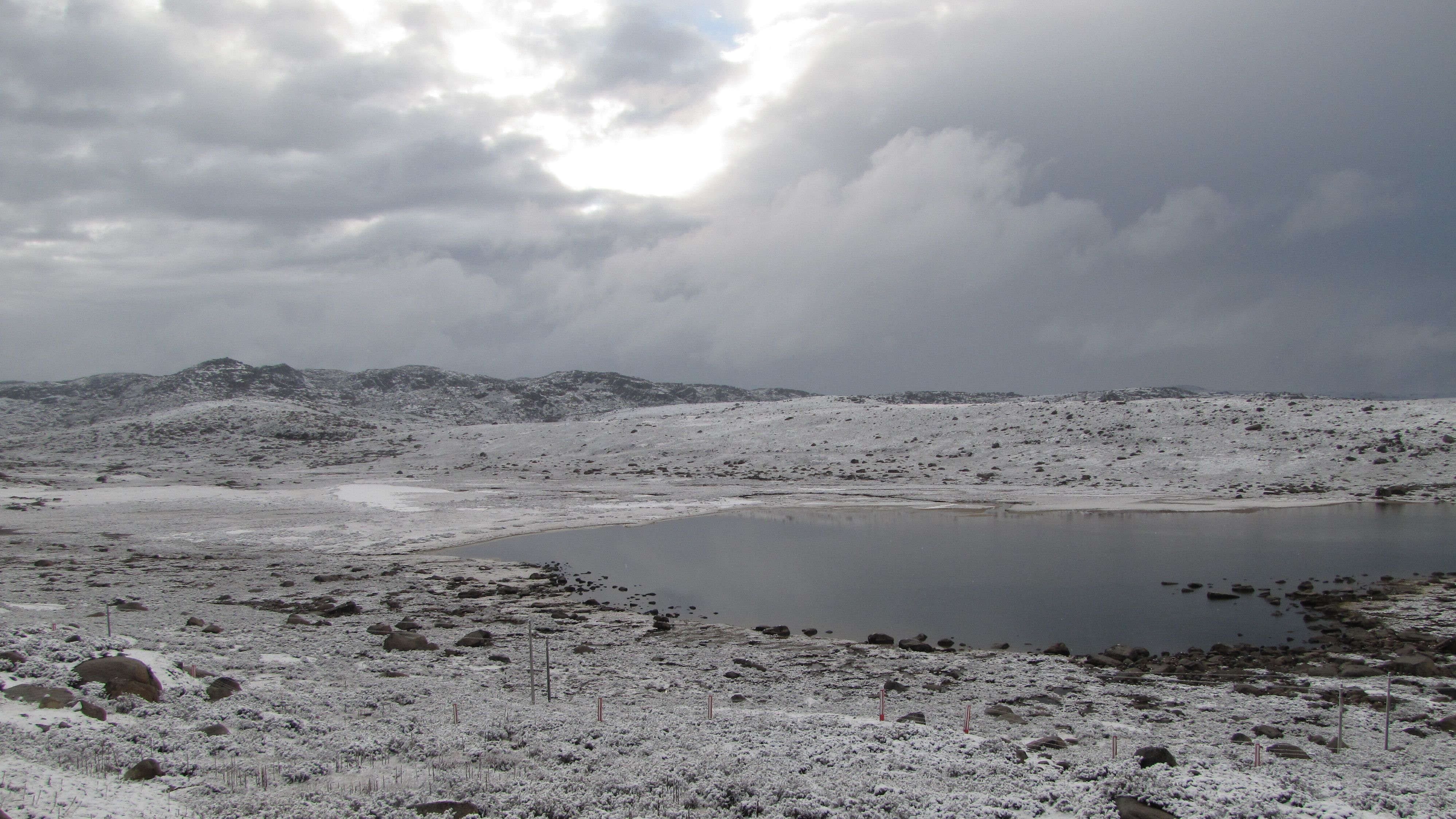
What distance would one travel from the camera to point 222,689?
15.6m

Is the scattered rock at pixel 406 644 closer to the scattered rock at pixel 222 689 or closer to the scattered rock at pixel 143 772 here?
the scattered rock at pixel 222 689

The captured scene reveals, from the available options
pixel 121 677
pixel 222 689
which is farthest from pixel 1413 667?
pixel 121 677

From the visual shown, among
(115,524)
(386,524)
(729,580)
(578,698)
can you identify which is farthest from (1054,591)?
(115,524)

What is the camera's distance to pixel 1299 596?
2830cm

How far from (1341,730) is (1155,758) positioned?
13.9 feet

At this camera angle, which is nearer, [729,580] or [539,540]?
[729,580]

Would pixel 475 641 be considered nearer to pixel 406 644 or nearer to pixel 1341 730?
pixel 406 644

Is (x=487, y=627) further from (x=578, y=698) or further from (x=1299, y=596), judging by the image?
(x=1299, y=596)

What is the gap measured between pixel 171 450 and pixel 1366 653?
122613mm

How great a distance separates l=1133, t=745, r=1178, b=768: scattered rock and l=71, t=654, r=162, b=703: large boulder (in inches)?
676

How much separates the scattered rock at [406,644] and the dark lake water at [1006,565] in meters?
9.06

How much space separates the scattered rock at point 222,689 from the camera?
50.2 feet

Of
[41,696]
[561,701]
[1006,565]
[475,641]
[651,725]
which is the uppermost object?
[41,696]

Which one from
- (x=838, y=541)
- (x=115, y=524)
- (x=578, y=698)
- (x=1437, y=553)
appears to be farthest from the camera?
(x=115, y=524)
